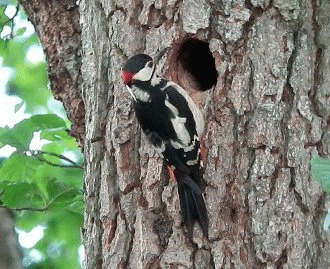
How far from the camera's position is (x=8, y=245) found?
4.23 m

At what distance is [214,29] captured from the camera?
3.37m

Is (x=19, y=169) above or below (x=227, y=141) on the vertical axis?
above

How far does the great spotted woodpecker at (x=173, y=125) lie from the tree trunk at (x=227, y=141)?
0.05 m

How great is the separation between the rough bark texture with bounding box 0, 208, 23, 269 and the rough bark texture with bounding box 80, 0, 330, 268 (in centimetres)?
85

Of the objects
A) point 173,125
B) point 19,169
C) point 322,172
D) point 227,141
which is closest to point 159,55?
point 173,125

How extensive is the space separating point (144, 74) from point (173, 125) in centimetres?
25

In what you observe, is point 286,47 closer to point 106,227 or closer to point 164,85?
point 164,85

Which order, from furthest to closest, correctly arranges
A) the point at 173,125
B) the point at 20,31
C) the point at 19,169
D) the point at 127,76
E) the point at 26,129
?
the point at 20,31 → the point at 19,169 → the point at 26,129 → the point at 173,125 → the point at 127,76

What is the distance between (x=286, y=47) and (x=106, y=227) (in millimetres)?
1024

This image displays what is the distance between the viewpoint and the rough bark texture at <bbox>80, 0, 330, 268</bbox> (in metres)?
3.15

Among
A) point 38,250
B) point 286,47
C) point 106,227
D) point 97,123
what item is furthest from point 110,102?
point 38,250

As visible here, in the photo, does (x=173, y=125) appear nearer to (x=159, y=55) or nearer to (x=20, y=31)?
(x=159, y=55)

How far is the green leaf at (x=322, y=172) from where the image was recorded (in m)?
2.06

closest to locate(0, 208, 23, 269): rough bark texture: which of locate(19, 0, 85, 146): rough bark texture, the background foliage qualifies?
the background foliage
